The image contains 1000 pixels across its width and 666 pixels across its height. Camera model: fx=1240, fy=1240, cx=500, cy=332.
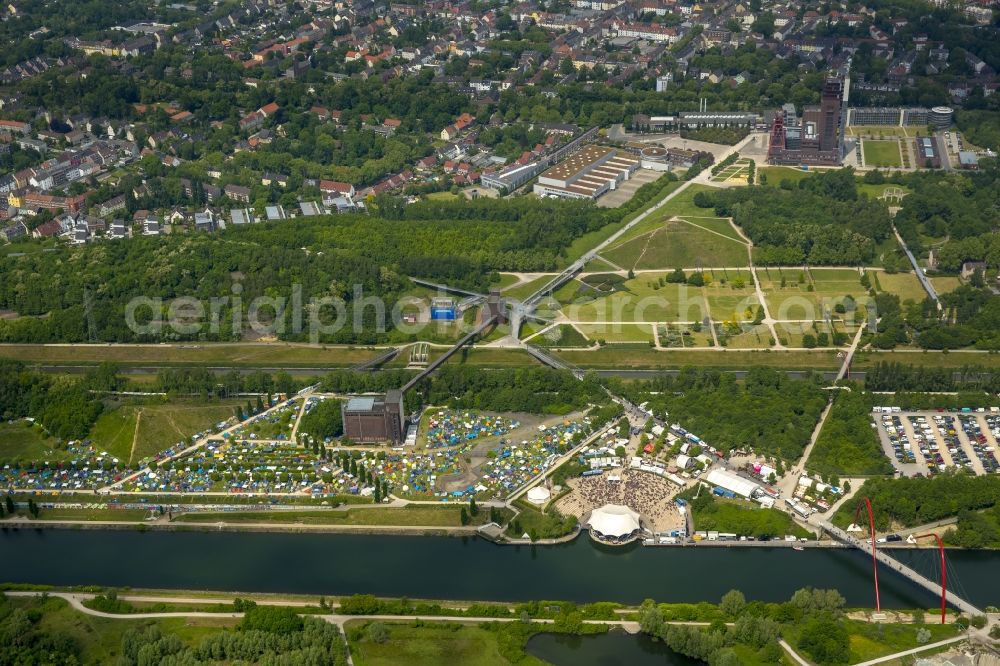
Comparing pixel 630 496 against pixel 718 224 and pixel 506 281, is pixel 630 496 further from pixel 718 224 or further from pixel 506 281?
pixel 718 224

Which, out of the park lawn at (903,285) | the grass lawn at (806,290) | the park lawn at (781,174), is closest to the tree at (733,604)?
the grass lawn at (806,290)

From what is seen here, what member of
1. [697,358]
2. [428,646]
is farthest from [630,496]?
[697,358]

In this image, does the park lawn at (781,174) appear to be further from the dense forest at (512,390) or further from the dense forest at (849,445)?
the dense forest at (512,390)

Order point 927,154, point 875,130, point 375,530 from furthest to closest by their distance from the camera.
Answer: point 875,130 < point 927,154 < point 375,530

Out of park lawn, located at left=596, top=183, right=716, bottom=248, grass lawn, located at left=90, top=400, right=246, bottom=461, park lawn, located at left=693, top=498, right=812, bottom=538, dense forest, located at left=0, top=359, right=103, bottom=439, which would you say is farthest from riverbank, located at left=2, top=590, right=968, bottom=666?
park lawn, located at left=596, top=183, right=716, bottom=248

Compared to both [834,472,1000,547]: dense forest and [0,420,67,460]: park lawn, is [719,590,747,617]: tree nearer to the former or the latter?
[834,472,1000,547]: dense forest

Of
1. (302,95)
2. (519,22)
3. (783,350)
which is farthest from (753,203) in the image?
(519,22)

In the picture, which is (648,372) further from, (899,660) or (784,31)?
(784,31)
